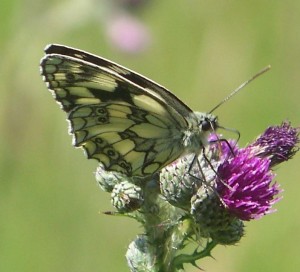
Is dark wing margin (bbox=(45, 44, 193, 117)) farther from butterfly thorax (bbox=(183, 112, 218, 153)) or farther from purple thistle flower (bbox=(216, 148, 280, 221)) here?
purple thistle flower (bbox=(216, 148, 280, 221))

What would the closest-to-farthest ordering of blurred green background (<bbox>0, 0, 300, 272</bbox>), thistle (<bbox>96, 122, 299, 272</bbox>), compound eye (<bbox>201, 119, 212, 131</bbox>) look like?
thistle (<bbox>96, 122, 299, 272</bbox>) < compound eye (<bbox>201, 119, 212, 131</bbox>) < blurred green background (<bbox>0, 0, 300, 272</bbox>)

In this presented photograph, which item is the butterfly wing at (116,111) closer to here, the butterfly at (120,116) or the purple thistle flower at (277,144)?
the butterfly at (120,116)

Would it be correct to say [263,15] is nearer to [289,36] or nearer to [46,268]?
[289,36]

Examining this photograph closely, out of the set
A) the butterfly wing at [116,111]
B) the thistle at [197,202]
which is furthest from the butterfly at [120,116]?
the thistle at [197,202]

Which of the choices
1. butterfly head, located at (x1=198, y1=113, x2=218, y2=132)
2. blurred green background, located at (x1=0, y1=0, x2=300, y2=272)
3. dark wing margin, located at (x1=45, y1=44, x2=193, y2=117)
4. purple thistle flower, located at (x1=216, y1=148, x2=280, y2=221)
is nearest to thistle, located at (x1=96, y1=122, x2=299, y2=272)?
purple thistle flower, located at (x1=216, y1=148, x2=280, y2=221)

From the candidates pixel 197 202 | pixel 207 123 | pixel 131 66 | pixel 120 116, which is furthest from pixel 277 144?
pixel 131 66

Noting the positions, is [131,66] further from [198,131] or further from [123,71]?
[123,71]
